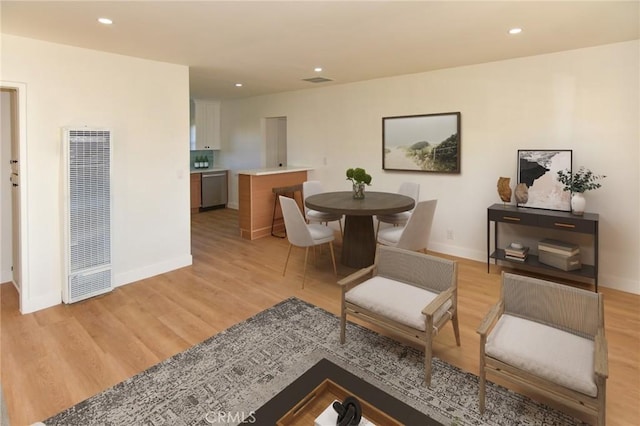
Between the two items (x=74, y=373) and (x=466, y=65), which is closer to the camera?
(x=74, y=373)

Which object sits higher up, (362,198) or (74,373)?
(362,198)

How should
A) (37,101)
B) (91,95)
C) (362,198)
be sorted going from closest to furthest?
(37,101)
(91,95)
(362,198)

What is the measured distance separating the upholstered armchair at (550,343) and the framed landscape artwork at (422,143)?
2664mm

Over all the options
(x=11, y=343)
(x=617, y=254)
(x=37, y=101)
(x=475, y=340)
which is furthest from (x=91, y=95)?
(x=617, y=254)

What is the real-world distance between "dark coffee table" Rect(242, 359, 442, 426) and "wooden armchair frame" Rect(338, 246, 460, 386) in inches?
25.3

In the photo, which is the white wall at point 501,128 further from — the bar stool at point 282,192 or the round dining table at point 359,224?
the round dining table at point 359,224

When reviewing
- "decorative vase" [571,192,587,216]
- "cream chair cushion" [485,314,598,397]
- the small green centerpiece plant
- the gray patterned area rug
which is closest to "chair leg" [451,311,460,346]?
the gray patterned area rug

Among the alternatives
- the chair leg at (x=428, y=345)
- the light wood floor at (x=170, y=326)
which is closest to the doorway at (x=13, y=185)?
the light wood floor at (x=170, y=326)

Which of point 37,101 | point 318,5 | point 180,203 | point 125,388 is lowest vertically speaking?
point 125,388

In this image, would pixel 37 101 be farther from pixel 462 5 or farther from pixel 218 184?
pixel 218 184

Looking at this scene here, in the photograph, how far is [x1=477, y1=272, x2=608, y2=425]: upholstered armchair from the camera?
1.64 meters

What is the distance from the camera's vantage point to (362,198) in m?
4.10

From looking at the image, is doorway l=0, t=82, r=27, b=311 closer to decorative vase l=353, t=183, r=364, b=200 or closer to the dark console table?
decorative vase l=353, t=183, r=364, b=200

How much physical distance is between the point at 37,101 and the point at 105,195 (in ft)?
3.17
